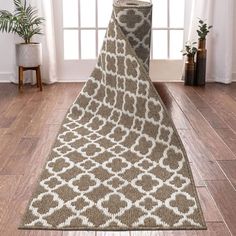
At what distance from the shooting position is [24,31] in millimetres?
4570

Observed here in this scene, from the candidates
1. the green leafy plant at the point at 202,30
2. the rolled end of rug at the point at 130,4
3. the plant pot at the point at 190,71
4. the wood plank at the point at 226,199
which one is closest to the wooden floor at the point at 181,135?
the wood plank at the point at 226,199

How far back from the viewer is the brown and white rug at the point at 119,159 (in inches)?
83.6

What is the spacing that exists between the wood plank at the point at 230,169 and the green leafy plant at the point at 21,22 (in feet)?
8.17

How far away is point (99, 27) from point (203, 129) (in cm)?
213

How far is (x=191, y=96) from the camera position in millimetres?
4461

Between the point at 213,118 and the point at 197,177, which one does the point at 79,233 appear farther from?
the point at 213,118

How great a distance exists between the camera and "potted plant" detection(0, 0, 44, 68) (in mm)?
4519

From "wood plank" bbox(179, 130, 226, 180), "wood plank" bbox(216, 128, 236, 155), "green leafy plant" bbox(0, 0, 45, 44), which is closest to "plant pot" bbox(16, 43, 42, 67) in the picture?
"green leafy plant" bbox(0, 0, 45, 44)

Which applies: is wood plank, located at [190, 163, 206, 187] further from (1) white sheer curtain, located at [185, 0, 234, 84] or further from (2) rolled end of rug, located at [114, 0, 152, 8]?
(1) white sheer curtain, located at [185, 0, 234, 84]

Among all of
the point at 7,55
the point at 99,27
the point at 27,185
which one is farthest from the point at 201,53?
the point at 27,185

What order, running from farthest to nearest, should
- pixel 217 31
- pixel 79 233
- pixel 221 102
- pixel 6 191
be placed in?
pixel 217 31 < pixel 221 102 < pixel 6 191 < pixel 79 233

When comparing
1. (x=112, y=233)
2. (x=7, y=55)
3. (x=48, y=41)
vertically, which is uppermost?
(x=48, y=41)

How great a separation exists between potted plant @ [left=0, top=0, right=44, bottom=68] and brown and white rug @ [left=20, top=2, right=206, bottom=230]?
0.93m

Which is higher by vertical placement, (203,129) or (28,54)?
(28,54)
